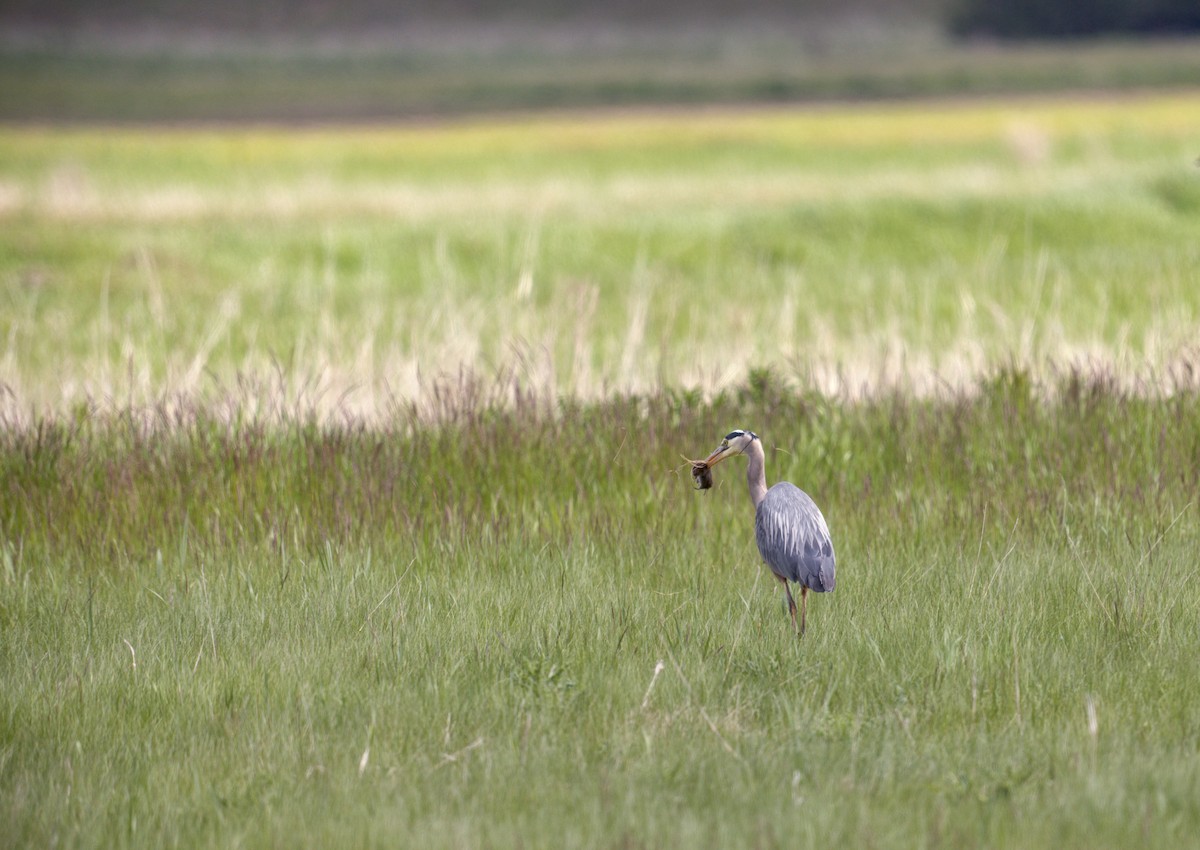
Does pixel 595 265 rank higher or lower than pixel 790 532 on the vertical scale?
lower

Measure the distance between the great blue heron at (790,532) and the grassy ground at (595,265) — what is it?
10.2 ft

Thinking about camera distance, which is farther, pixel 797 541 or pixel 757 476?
pixel 757 476

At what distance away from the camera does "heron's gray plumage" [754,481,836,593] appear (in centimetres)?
422

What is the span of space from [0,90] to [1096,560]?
125 m

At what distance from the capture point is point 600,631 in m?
4.58

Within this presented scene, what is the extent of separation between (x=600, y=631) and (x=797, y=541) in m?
0.78

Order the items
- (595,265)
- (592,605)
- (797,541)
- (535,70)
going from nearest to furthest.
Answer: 1. (797,541)
2. (592,605)
3. (595,265)
4. (535,70)

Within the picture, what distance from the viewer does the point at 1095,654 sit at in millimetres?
4367

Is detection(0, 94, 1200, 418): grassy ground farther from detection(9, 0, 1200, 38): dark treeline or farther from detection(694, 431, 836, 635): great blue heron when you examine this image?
detection(9, 0, 1200, 38): dark treeline

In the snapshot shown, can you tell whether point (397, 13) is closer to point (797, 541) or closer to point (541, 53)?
point (541, 53)

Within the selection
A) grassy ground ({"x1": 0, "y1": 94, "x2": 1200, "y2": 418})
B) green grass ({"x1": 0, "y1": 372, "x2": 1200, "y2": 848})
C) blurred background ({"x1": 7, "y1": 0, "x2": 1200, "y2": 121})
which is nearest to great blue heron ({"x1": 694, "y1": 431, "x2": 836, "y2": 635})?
green grass ({"x1": 0, "y1": 372, "x2": 1200, "y2": 848})

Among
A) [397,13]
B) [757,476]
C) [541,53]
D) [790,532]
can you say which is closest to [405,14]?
[397,13]

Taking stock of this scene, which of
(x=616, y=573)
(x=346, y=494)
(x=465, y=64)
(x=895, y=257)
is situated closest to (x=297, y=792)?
(x=616, y=573)

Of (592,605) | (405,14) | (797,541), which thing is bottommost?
(592,605)
